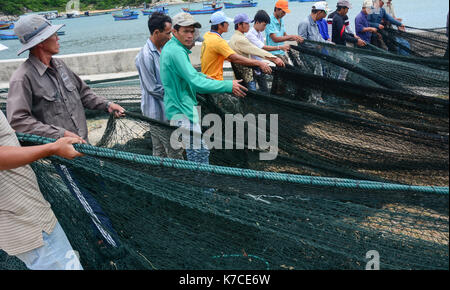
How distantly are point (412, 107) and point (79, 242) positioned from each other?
2427 millimetres

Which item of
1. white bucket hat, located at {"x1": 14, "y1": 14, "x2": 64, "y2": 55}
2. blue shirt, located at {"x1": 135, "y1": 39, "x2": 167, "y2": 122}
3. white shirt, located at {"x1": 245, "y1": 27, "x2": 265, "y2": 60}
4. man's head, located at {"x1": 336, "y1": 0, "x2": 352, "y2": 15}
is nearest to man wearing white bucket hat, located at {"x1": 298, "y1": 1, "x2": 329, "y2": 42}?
man's head, located at {"x1": 336, "y1": 0, "x2": 352, "y2": 15}

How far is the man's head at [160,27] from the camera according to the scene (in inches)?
128

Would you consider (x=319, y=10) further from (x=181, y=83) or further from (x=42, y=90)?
(x=42, y=90)

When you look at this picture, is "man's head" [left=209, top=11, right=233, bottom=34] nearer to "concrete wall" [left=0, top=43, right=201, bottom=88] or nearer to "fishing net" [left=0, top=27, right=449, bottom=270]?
"fishing net" [left=0, top=27, right=449, bottom=270]

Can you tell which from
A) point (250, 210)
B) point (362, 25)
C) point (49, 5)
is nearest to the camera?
point (250, 210)

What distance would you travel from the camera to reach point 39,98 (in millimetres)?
2217

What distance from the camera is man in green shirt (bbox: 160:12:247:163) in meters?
2.77

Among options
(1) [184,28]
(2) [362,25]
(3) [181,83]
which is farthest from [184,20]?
(2) [362,25]

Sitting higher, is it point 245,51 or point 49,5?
point 49,5

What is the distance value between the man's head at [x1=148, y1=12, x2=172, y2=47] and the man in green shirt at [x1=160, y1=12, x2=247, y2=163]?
35 centimetres

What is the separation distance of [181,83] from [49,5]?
328ft

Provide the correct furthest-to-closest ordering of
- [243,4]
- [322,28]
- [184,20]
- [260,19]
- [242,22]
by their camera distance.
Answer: [243,4], [322,28], [260,19], [242,22], [184,20]

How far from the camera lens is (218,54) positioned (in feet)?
11.5
